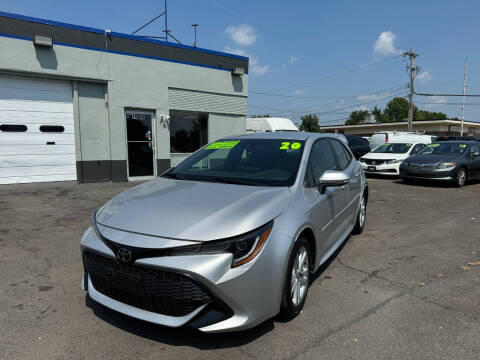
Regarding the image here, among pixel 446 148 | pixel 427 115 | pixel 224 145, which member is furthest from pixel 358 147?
pixel 427 115

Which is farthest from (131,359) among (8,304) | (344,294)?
(344,294)

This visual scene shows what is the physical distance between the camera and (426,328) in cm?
291

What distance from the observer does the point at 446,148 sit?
11.9 metres

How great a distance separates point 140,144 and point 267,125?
20.9 ft

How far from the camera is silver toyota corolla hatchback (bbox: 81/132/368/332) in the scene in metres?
2.40

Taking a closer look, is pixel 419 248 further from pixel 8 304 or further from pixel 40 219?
pixel 40 219

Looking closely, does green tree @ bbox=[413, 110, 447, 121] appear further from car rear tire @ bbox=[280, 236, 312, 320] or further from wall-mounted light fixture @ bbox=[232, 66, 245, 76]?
car rear tire @ bbox=[280, 236, 312, 320]

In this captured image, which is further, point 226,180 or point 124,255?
point 226,180

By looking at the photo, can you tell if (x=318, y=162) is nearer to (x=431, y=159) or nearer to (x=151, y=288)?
(x=151, y=288)

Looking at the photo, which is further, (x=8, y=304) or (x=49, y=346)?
(x=8, y=304)

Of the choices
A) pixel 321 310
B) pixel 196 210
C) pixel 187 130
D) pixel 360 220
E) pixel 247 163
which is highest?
pixel 187 130

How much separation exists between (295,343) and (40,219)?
5.49m

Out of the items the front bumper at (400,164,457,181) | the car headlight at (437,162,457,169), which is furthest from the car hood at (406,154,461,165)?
the front bumper at (400,164,457,181)

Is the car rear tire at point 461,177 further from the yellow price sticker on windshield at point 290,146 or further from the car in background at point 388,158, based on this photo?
the yellow price sticker on windshield at point 290,146
